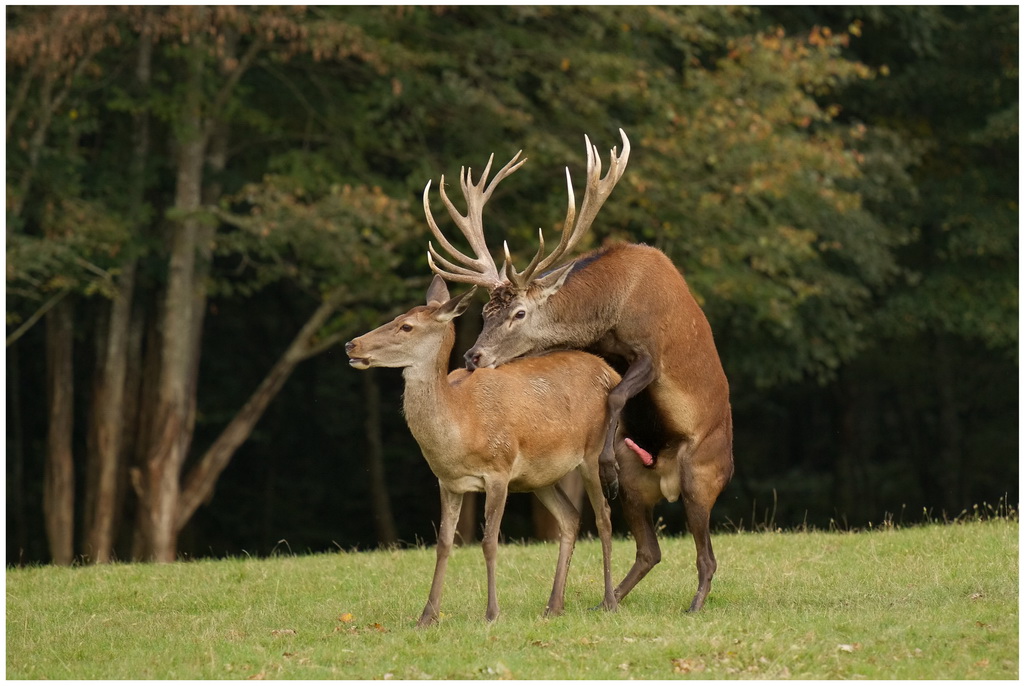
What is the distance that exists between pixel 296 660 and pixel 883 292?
14.1 metres

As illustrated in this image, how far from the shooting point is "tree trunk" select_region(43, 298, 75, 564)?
17078mm

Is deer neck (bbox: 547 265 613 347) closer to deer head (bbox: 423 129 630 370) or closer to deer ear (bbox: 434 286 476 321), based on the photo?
deer head (bbox: 423 129 630 370)

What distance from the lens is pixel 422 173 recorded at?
16.2m

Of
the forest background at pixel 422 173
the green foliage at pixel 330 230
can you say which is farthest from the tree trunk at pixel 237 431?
the green foliage at pixel 330 230

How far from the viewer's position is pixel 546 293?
8.36m

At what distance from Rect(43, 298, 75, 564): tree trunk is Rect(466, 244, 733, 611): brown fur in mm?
10059

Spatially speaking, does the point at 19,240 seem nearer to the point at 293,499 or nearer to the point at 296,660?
the point at 296,660

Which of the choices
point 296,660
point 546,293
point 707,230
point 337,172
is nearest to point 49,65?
point 337,172

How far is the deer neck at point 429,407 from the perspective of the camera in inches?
305

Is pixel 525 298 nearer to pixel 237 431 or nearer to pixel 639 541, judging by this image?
pixel 639 541

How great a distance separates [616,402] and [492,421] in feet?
2.24

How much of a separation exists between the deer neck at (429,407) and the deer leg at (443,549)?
1.17 ft

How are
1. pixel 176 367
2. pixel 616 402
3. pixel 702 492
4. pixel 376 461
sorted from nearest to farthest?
pixel 616 402 < pixel 702 492 < pixel 176 367 < pixel 376 461

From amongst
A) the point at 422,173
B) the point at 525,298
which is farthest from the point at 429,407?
the point at 422,173
